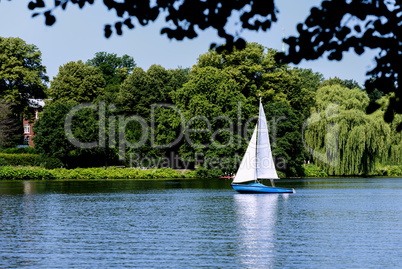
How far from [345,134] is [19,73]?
135 feet

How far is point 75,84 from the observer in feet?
286

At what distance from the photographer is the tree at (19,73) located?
82.4 m

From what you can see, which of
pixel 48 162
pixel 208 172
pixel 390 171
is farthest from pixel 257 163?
pixel 390 171

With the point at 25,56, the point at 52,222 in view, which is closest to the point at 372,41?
the point at 52,222

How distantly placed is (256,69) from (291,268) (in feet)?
192

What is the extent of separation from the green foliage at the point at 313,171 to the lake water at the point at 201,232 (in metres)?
29.3

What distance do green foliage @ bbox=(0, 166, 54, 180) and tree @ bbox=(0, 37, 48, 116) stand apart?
1088 centimetres

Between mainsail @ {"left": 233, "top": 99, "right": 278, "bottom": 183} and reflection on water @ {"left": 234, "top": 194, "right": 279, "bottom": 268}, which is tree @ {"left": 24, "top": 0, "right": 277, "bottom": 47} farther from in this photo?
mainsail @ {"left": 233, "top": 99, "right": 278, "bottom": 183}

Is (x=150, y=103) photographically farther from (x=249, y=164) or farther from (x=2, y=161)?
(x=249, y=164)

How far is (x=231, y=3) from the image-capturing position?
24.4ft

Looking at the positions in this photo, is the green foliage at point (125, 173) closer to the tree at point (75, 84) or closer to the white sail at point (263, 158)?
the tree at point (75, 84)

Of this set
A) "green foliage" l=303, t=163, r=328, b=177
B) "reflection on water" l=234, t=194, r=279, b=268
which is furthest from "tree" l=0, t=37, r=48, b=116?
"reflection on water" l=234, t=194, r=279, b=268

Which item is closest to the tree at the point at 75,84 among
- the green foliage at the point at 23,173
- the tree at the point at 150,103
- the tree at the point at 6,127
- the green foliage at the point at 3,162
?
the tree at the point at 150,103

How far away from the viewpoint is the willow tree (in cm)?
6512
